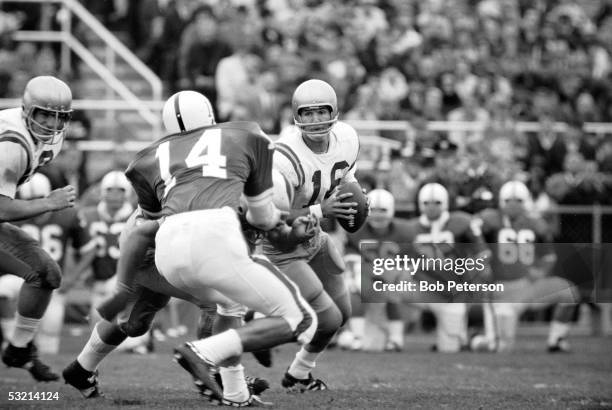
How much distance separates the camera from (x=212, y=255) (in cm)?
563

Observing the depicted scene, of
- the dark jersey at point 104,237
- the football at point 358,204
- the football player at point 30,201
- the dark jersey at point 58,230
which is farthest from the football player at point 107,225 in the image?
the football at point 358,204

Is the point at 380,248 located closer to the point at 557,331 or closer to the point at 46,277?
the point at 557,331

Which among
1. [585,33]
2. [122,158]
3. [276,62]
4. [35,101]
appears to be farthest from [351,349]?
[585,33]

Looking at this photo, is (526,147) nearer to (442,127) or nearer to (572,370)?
(442,127)

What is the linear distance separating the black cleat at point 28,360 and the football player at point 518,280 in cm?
504

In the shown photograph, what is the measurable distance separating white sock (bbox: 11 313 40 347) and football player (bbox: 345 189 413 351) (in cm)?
329

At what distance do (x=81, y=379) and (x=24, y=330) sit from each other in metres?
0.77

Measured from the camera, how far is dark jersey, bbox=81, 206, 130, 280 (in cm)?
1091

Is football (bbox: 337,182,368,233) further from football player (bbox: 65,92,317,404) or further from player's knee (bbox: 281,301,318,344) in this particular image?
player's knee (bbox: 281,301,318,344)

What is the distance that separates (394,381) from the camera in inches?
322

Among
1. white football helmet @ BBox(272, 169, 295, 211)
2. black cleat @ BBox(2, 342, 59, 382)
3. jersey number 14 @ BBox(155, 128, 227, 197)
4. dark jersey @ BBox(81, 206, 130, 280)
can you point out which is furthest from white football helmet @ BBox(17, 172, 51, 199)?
jersey number 14 @ BBox(155, 128, 227, 197)

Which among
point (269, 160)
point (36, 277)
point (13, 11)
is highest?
point (13, 11)

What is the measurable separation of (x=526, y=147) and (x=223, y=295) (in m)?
8.33

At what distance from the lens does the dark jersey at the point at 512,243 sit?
11000 mm
